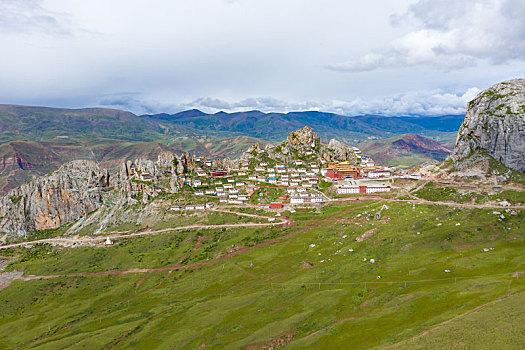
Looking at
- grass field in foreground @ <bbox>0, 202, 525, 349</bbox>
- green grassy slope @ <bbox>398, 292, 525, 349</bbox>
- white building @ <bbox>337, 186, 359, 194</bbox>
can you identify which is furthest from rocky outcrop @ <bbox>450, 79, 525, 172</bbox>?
green grassy slope @ <bbox>398, 292, 525, 349</bbox>

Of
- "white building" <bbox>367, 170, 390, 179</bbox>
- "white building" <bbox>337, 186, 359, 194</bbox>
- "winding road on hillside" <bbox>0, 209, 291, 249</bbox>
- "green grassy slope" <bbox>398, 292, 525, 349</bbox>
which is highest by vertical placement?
"white building" <bbox>367, 170, 390, 179</bbox>

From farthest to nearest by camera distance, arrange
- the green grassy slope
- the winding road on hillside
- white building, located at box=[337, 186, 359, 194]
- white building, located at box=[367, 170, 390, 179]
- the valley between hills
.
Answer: white building, located at box=[367, 170, 390, 179] < white building, located at box=[337, 186, 359, 194] < the winding road on hillside < the valley between hills < the green grassy slope

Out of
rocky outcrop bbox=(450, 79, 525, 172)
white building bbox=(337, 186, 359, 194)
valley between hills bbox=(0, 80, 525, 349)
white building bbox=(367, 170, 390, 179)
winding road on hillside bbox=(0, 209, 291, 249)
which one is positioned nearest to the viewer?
valley between hills bbox=(0, 80, 525, 349)

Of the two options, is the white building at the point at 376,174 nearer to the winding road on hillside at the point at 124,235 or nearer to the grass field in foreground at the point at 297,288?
the grass field in foreground at the point at 297,288

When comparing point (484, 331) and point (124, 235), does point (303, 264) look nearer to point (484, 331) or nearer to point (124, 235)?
point (484, 331)

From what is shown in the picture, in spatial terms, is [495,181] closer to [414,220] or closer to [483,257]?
[414,220]

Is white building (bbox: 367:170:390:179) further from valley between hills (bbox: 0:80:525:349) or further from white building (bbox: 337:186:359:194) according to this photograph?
white building (bbox: 337:186:359:194)

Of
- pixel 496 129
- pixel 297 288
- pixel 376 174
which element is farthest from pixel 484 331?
pixel 496 129
